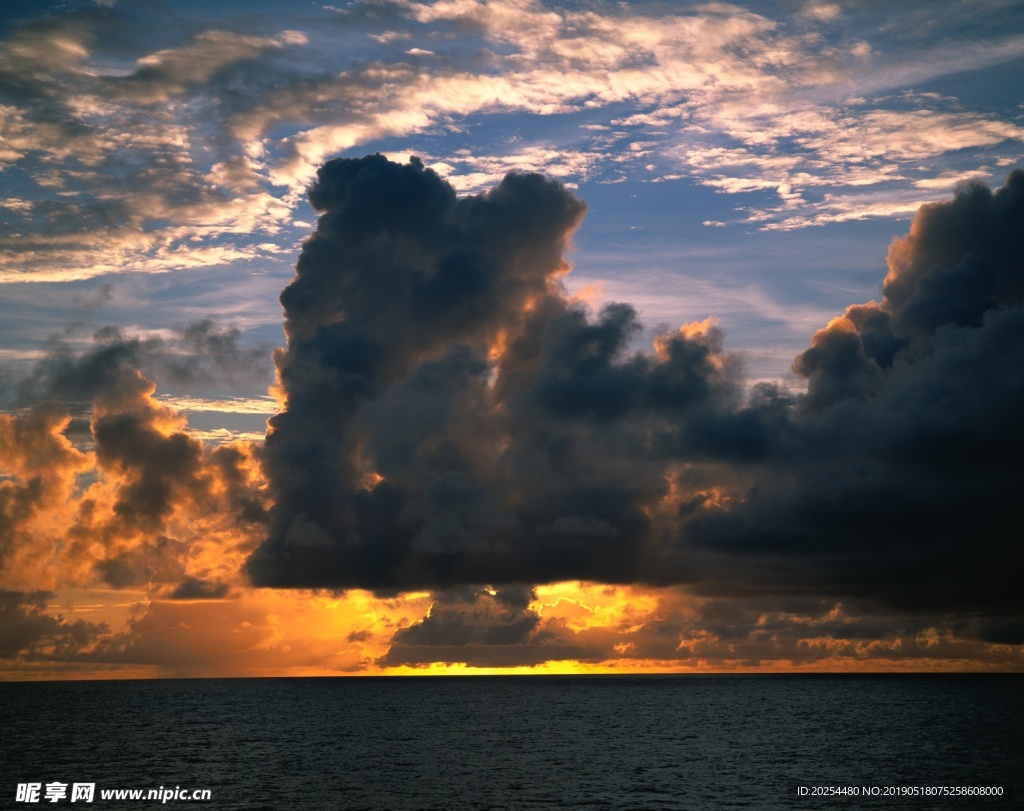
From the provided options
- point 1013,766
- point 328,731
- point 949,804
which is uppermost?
point 949,804

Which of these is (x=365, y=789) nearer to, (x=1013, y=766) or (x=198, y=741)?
(x=198, y=741)

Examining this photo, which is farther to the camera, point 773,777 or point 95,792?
point 773,777

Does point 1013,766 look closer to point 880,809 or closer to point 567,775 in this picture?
point 880,809

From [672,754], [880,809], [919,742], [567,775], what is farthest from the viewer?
[919,742]

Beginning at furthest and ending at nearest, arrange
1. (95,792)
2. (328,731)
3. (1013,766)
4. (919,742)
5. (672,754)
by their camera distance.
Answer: (328,731)
(919,742)
(672,754)
(1013,766)
(95,792)

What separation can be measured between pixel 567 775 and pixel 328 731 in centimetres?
8693

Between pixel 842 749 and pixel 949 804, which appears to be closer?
pixel 949 804

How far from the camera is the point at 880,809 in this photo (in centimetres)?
9356

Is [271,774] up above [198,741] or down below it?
above

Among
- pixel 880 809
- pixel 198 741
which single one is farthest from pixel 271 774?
pixel 880 809

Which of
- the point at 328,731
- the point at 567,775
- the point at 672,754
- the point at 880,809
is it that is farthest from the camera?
the point at 328,731

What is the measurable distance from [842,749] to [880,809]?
64161mm

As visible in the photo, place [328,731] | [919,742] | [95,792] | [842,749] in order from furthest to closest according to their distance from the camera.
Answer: [328,731] < [919,742] < [842,749] < [95,792]

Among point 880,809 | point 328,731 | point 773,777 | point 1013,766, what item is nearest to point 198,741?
point 328,731
